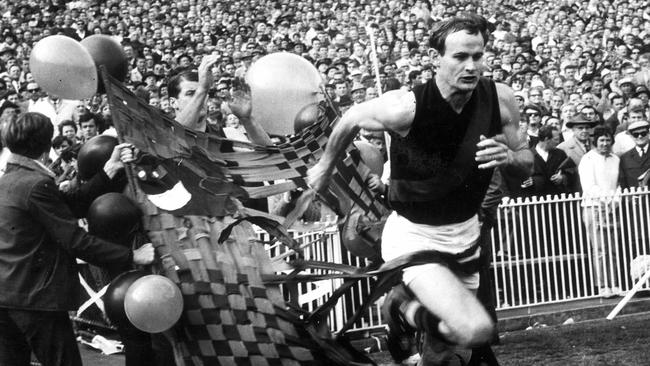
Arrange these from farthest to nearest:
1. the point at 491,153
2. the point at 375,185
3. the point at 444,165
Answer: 1. the point at 375,185
2. the point at 444,165
3. the point at 491,153

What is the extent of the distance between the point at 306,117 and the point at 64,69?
5.08 feet

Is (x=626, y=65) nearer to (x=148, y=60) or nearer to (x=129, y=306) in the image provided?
(x=148, y=60)

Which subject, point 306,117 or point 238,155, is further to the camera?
point 306,117

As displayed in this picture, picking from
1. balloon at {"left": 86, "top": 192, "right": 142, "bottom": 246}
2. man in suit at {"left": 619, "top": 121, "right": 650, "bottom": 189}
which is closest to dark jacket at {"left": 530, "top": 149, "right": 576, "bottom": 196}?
man in suit at {"left": 619, "top": 121, "right": 650, "bottom": 189}

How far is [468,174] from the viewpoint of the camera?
5.85 m

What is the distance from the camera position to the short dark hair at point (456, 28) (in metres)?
5.91

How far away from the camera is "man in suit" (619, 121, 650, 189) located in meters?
11.5

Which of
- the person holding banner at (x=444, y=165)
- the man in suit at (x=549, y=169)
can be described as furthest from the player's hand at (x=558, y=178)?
the person holding banner at (x=444, y=165)

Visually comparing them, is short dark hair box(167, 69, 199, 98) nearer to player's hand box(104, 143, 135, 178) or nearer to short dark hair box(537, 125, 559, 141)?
player's hand box(104, 143, 135, 178)

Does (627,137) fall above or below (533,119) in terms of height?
below

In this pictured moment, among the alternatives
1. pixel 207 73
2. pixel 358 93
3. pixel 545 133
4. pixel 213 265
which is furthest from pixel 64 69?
pixel 358 93

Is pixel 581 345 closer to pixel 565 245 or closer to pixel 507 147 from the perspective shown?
pixel 565 245

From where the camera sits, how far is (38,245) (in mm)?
6367

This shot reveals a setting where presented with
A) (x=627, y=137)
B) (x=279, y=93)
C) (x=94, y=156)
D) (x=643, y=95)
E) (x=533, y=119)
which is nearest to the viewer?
(x=94, y=156)
